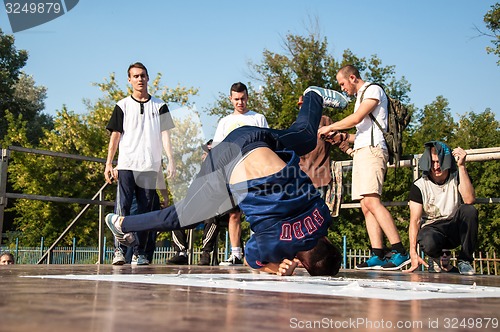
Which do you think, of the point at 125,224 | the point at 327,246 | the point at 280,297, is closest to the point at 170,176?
the point at 125,224

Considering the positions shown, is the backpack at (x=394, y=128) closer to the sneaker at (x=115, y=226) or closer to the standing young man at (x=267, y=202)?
the standing young man at (x=267, y=202)

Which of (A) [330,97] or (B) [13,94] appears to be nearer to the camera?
(A) [330,97]

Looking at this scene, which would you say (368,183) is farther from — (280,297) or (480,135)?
(480,135)

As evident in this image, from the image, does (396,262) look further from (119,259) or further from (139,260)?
(119,259)

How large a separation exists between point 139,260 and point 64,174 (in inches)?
986

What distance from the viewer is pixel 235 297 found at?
1.85m

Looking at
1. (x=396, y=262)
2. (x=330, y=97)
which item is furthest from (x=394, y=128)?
(x=396, y=262)

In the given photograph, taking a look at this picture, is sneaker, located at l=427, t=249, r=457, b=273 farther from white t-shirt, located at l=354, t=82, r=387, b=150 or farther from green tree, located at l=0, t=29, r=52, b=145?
green tree, located at l=0, t=29, r=52, b=145

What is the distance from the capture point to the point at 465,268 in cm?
503

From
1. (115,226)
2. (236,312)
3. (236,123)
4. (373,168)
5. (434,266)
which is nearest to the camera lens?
(236,312)

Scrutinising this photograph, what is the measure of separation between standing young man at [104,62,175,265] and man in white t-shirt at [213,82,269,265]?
1.95ft

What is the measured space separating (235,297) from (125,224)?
2.33 metres

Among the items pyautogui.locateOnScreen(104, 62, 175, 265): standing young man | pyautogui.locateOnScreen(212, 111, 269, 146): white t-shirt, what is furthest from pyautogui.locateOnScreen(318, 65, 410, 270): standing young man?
pyautogui.locateOnScreen(104, 62, 175, 265): standing young man

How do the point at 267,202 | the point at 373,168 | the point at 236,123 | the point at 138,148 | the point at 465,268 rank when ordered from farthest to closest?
the point at 236,123 → the point at 138,148 → the point at 373,168 → the point at 465,268 → the point at 267,202
